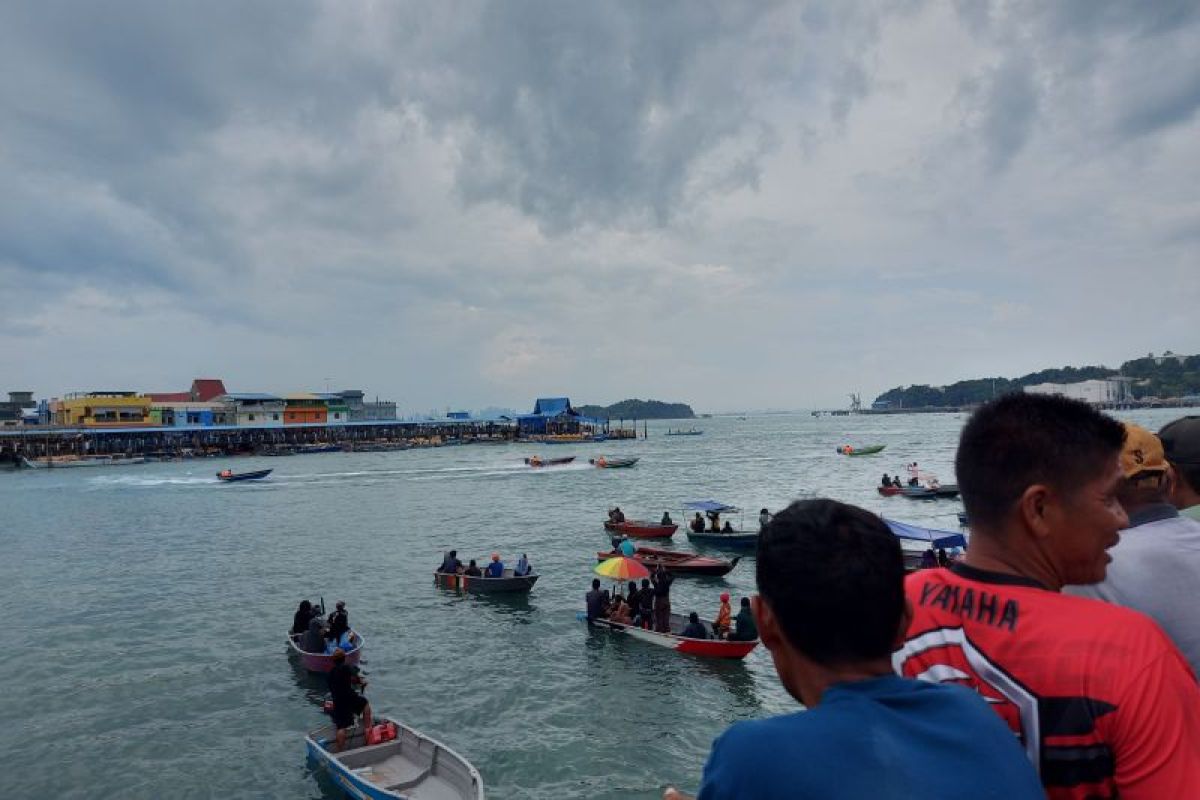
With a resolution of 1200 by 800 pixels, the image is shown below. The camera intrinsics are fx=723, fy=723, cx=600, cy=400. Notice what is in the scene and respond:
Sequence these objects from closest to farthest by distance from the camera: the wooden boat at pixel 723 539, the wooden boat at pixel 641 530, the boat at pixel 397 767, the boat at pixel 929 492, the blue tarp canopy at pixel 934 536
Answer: the boat at pixel 397 767 < the blue tarp canopy at pixel 934 536 < the wooden boat at pixel 723 539 < the wooden boat at pixel 641 530 < the boat at pixel 929 492

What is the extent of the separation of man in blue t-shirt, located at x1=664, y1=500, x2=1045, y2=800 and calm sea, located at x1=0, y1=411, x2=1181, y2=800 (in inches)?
476

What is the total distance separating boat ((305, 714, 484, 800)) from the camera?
11516mm

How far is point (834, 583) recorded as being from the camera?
6.68 feet

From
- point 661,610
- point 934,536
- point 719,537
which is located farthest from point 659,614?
point 719,537

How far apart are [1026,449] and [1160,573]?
95cm

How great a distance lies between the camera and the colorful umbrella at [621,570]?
21656mm

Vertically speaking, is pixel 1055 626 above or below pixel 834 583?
below

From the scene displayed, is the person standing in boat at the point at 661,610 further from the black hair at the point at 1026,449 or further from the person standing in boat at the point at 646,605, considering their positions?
the black hair at the point at 1026,449

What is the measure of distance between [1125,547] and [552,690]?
1607 cm

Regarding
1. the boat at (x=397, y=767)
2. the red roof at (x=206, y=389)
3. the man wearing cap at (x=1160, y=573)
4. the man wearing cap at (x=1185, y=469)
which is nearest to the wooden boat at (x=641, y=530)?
the boat at (x=397, y=767)

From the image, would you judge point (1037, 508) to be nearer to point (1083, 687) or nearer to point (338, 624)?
Answer: point (1083, 687)

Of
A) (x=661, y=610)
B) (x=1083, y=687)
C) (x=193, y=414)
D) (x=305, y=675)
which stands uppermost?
(x=193, y=414)

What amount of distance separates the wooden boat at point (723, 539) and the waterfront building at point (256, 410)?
117 meters

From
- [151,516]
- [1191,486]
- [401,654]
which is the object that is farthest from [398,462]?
[1191,486]
